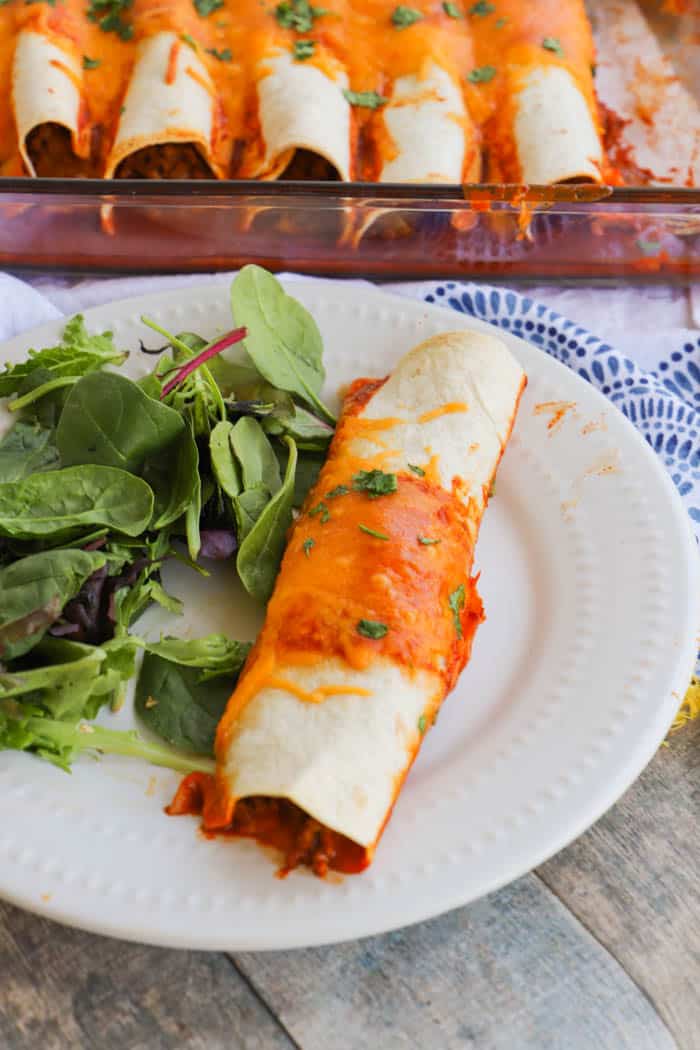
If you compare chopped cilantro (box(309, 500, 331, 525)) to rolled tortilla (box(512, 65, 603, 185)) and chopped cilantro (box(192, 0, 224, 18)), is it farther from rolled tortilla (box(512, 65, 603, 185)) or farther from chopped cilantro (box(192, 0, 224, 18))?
chopped cilantro (box(192, 0, 224, 18))

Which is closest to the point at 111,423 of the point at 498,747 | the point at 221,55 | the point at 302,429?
the point at 302,429

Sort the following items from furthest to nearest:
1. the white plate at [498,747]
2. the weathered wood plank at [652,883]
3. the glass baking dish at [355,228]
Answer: the glass baking dish at [355,228]
the weathered wood plank at [652,883]
the white plate at [498,747]

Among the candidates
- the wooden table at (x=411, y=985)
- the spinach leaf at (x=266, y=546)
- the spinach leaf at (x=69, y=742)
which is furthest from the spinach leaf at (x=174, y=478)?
the wooden table at (x=411, y=985)

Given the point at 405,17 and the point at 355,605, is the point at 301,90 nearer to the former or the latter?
the point at 405,17

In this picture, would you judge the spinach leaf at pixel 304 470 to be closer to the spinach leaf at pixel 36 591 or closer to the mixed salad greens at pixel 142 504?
the mixed salad greens at pixel 142 504

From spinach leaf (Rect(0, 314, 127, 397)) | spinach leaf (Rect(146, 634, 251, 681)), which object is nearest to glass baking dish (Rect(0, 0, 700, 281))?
spinach leaf (Rect(0, 314, 127, 397))

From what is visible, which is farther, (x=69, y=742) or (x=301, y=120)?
(x=301, y=120)

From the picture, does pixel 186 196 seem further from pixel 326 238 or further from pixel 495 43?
pixel 495 43
